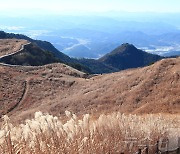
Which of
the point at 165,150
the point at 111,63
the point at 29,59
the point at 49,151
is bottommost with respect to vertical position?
the point at 111,63

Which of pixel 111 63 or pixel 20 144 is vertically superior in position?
pixel 20 144

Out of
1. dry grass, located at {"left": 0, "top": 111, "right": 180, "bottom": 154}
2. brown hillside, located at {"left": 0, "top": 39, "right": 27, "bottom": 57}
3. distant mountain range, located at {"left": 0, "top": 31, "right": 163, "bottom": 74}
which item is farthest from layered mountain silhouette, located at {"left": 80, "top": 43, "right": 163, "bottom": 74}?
dry grass, located at {"left": 0, "top": 111, "right": 180, "bottom": 154}

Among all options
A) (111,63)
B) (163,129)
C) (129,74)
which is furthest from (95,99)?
(111,63)

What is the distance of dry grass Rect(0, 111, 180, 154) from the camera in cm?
642

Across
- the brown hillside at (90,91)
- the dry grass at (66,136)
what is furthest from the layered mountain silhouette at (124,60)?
the dry grass at (66,136)

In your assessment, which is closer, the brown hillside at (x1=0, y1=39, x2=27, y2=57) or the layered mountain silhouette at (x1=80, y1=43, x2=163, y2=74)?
the brown hillside at (x1=0, y1=39, x2=27, y2=57)

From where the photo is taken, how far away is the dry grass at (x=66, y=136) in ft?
21.1

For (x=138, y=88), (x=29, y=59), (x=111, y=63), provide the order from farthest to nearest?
1. (x=111, y=63)
2. (x=29, y=59)
3. (x=138, y=88)

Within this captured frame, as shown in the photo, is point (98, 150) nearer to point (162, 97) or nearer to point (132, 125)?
point (132, 125)

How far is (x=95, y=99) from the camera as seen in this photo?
43.4m

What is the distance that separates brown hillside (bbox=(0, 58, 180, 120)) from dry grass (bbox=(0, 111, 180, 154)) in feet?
74.4

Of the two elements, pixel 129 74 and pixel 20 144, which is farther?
pixel 129 74

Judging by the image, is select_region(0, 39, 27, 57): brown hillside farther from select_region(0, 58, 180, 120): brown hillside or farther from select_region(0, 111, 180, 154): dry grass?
select_region(0, 111, 180, 154): dry grass

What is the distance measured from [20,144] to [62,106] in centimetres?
3819
